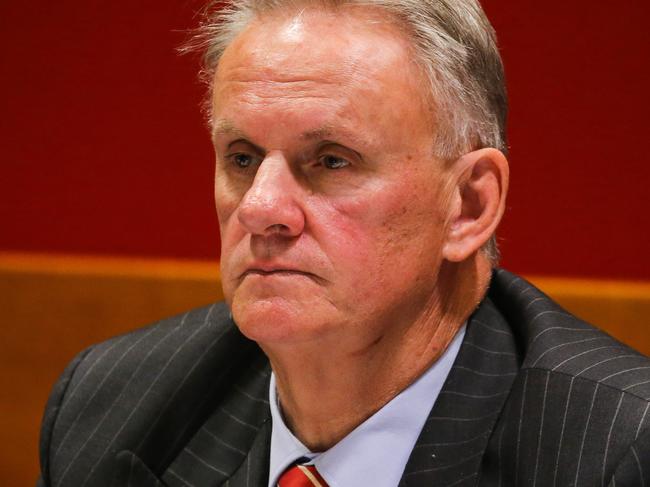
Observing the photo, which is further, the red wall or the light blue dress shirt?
the red wall

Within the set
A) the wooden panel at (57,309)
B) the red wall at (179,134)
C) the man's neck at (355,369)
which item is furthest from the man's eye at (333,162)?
the wooden panel at (57,309)

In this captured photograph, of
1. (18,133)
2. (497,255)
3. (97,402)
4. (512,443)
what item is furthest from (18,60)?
(512,443)

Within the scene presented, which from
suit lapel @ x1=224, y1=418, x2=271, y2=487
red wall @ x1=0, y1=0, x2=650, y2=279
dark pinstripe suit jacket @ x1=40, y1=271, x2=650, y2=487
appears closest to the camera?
dark pinstripe suit jacket @ x1=40, y1=271, x2=650, y2=487

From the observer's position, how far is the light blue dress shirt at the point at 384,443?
1608mm

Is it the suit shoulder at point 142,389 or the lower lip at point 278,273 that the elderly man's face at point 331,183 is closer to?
the lower lip at point 278,273

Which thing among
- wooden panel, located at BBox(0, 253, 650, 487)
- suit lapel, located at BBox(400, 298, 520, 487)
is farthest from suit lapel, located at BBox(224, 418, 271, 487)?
wooden panel, located at BBox(0, 253, 650, 487)

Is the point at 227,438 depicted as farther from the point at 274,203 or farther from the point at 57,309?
the point at 57,309

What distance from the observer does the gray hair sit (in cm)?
155

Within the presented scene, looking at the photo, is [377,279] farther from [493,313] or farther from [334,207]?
[493,313]

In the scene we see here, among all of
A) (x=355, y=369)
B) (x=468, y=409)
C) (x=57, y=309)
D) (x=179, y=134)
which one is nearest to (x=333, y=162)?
(x=355, y=369)

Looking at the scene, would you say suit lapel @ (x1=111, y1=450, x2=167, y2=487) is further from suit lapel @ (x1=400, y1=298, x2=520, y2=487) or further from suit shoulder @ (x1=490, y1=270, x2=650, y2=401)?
suit shoulder @ (x1=490, y1=270, x2=650, y2=401)

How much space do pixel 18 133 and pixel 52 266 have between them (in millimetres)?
367

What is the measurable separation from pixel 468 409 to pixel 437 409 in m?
0.05

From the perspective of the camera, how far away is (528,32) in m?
2.40
